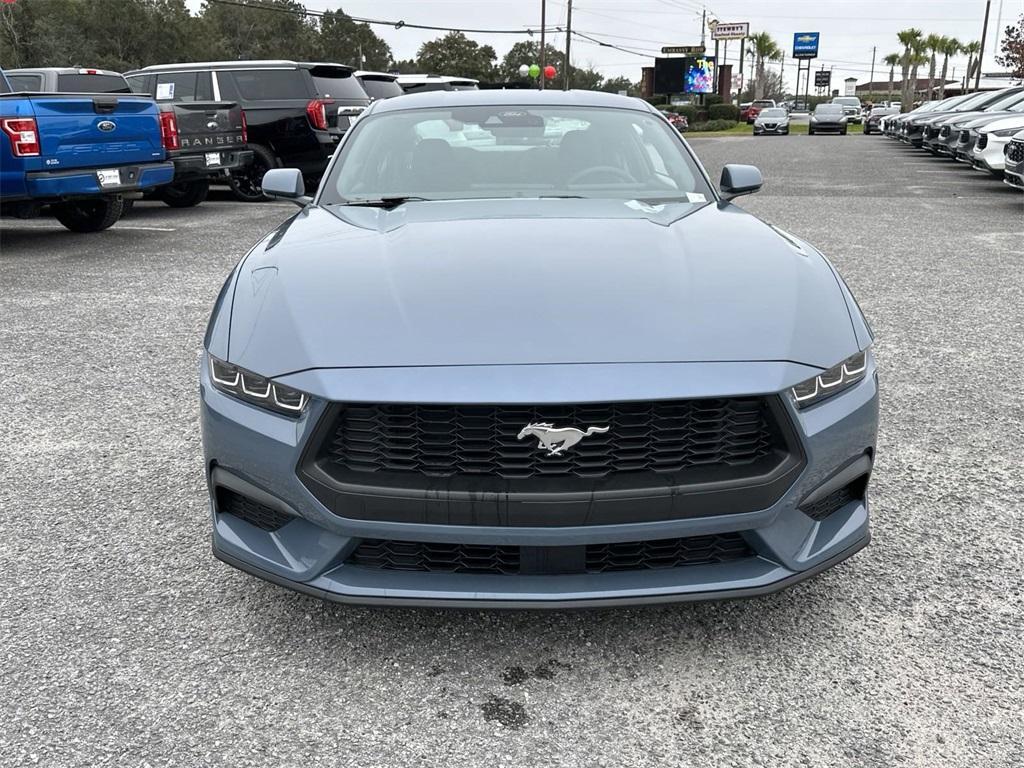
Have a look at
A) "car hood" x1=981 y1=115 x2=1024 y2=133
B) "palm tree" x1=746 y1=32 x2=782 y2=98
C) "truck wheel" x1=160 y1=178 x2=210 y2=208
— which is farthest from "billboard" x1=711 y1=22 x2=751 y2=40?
"truck wheel" x1=160 y1=178 x2=210 y2=208

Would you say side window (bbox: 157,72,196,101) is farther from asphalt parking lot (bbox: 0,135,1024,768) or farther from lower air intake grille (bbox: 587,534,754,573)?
lower air intake grille (bbox: 587,534,754,573)

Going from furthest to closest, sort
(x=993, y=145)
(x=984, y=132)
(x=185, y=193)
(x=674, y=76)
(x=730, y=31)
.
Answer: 1. (x=730, y=31)
2. (x=674, y=76)
3. (x=984, y=132)
4. (x=993, y=145)
5. (x=185, y=193)

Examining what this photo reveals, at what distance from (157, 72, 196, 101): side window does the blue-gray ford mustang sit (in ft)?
37.4

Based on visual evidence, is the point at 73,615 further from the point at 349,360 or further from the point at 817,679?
the point at 817,679

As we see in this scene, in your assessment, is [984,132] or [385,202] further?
[984,132]

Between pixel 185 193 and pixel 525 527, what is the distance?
11.3 metres

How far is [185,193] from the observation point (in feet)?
39.7

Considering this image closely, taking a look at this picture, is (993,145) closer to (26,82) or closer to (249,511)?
(26,82)

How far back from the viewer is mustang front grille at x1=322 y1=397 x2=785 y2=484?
80.0 inches

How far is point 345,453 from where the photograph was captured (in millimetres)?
2111

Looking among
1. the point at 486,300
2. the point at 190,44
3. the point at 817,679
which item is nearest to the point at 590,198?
the point at 486,300

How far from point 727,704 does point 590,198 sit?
201cm

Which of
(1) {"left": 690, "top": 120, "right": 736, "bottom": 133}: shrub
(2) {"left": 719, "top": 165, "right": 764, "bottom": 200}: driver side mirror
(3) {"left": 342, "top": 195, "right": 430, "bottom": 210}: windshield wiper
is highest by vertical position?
(2) {"left": 719, "top": 165, "right": 764, "bottom": 200}: driver side mirror

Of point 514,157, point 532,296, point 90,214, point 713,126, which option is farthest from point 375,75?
point 713,126
